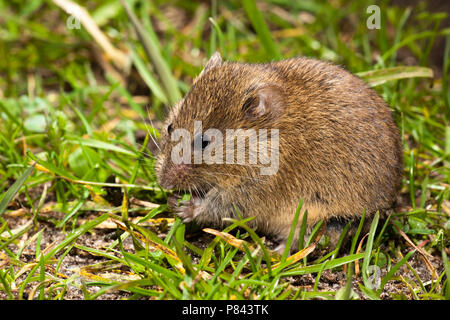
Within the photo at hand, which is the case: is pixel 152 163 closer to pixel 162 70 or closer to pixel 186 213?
pixel 186 213

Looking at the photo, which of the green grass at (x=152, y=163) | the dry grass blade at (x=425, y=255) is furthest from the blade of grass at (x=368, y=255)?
the dry grass blade at (x=425, y=255)

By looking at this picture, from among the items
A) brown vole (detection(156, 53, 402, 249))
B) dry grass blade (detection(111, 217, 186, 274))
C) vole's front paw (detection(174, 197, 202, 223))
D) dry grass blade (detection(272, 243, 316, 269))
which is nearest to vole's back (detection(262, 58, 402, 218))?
brown vole (detection(156, 53, 402, 249))

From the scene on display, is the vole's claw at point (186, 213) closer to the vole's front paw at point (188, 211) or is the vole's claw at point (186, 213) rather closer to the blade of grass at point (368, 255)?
the vole's front paw at point (188, 211)

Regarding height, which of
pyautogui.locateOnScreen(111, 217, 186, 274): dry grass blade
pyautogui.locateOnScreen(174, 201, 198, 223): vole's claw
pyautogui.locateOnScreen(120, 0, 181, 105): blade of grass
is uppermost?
pyautogui.locateOnScreen(120, 0, 181, 105): blade of grass

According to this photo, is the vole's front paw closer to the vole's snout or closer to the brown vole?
the brown vole

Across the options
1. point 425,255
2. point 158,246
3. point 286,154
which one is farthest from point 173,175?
point 425,255

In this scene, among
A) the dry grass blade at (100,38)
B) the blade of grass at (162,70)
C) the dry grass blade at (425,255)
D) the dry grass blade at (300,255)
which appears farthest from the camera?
the dry grass blade at (100,38)

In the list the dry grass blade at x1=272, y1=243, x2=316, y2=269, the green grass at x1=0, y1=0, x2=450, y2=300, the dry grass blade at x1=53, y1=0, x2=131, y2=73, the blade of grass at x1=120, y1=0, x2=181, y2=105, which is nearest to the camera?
the green grass at x1=0, y1=0, x2=450, y2=300

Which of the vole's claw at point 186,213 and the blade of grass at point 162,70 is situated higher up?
the blade of grass at point 162,70
